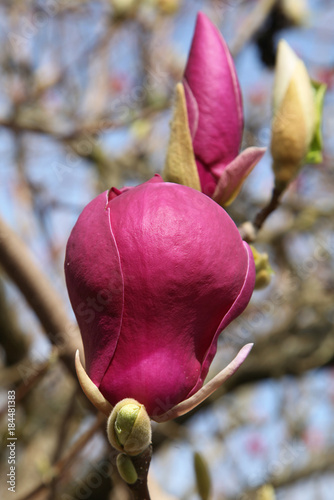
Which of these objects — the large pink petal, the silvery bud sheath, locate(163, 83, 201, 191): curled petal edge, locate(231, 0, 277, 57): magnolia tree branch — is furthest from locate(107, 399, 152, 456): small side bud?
locate(231, 0, 277, 57): magnolia tree branch

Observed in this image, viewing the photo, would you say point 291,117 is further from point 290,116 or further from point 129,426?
point 129,426

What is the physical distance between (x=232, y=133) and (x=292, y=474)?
1.63m

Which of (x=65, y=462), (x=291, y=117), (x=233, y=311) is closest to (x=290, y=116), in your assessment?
(x=291, y=117)

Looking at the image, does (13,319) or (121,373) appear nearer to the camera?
(121,373)

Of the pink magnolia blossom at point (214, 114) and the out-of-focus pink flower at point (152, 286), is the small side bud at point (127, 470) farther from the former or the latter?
the pink magnolia blossom at point (214, 114)

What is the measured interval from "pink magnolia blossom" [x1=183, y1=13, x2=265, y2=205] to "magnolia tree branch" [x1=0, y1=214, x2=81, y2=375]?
305 mm

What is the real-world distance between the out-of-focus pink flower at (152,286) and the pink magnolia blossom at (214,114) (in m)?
0.15

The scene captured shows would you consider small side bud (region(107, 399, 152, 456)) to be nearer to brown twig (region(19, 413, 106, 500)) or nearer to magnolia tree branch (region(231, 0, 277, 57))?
brown twig (region(19, 413, 106, 500))

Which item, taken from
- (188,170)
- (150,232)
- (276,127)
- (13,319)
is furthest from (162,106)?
(150,232)

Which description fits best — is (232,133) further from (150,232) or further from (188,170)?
(150,232)

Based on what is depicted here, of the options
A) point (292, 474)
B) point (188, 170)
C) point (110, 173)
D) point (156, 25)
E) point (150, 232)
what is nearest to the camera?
point (150, 232)

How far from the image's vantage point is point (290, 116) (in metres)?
0.60

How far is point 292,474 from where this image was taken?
1.89 metres

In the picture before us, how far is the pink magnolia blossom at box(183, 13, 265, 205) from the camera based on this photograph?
1.76 feet
